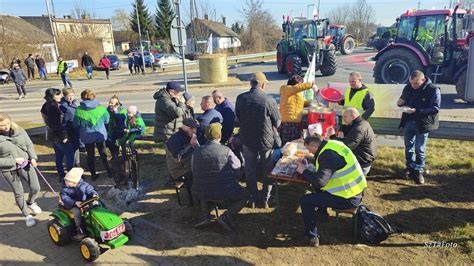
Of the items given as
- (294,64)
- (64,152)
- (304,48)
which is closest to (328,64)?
(304,48)

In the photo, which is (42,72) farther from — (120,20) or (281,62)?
(120,20)

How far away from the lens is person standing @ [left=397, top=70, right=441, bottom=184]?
532cm

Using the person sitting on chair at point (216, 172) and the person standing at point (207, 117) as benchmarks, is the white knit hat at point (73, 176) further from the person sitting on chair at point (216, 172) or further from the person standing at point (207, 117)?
the person standing at point (207, 117)

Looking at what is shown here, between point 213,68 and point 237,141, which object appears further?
point 213,68

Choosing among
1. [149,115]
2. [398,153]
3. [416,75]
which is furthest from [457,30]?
[149,115]

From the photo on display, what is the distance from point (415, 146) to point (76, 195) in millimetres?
→ 5255

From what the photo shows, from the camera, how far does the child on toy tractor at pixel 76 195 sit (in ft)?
13.8

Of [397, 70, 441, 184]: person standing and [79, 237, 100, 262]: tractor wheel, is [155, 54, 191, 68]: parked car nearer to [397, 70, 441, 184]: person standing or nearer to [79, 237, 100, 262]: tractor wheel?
[397, 70, 441, 184]: person standing

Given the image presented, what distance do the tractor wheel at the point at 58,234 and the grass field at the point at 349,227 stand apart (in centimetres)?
105

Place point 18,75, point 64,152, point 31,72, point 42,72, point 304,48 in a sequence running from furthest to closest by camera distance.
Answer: point 31,72 < point 42,72 < point 304,48 < point 18,75 < point 64,152

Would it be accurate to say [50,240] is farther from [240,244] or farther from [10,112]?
[10,112]

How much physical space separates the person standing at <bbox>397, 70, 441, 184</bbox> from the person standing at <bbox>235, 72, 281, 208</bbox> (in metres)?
2.39

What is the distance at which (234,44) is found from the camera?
2208 inches

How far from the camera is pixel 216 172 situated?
14.0 ft
